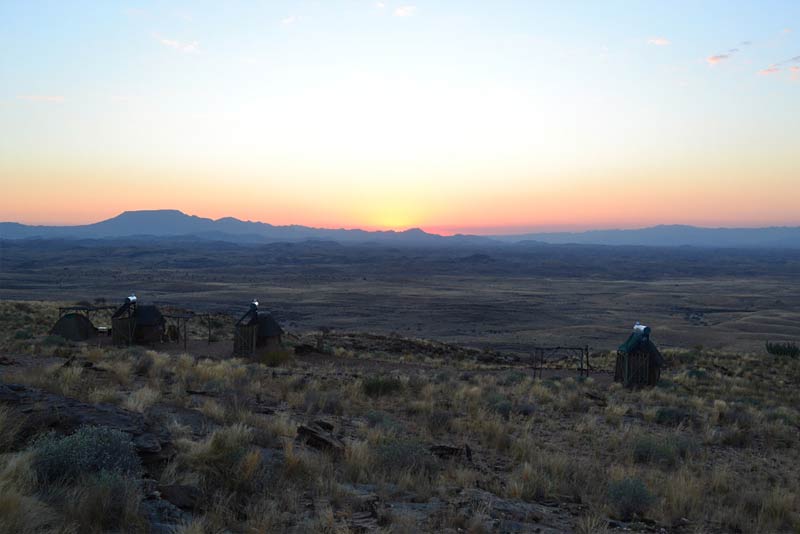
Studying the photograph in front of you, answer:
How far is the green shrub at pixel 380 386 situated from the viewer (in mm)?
15133

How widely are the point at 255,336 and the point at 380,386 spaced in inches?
394

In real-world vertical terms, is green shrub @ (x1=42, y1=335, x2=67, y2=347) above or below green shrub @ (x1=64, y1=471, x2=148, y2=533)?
below

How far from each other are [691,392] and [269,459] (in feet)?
57.0

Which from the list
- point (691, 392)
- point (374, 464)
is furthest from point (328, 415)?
point (691, 392)

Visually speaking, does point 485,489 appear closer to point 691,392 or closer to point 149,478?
point 149,478

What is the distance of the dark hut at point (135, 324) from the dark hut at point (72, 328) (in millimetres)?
1487

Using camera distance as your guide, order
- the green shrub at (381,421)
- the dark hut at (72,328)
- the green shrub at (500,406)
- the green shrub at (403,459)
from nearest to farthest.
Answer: the green shrub at (403,459), the green shrub at (381,421), the green shrub at (500,406), the dark hut at (72,328)

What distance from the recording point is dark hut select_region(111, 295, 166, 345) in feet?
81.2

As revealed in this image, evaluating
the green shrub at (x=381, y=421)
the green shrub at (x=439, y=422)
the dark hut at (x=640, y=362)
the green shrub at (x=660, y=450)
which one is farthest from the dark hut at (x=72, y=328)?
the green shrub at (x=660, y=450)

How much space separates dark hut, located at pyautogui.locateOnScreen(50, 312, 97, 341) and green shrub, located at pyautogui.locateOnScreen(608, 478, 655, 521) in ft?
79.5

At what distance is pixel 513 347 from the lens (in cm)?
4266

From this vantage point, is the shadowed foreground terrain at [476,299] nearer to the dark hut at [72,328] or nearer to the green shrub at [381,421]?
the dark hut at [72,328]

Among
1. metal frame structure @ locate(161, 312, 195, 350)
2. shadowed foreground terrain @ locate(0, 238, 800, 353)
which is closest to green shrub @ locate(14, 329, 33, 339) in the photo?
metal frame structure @ locate(161, 312, 195, 350)

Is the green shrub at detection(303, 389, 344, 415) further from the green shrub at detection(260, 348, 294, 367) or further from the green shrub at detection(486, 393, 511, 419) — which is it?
the green shrub at detection(260, 348, 294, 367)
